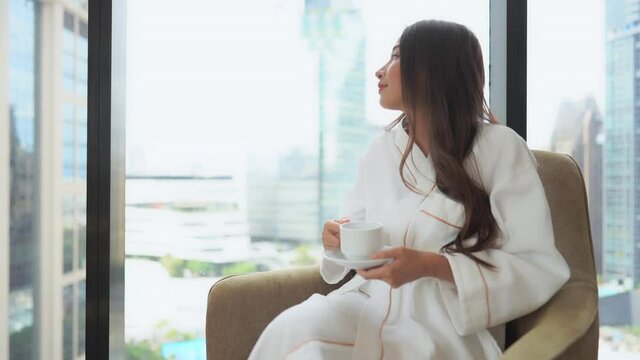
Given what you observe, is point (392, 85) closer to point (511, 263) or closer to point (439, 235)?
point (439, 235)

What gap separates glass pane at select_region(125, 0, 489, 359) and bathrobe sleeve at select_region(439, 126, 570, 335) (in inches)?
32.1

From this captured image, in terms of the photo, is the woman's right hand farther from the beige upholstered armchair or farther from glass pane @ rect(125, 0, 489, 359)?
glass pane @ rect(125, 0, 489, 359)

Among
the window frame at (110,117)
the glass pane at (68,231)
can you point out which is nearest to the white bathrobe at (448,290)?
the window frame at (110,117)

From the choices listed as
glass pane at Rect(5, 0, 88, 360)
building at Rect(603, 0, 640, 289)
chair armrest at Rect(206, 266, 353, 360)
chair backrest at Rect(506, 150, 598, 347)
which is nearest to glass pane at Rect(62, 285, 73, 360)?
glass pane at Rect(5, 0, 88, 360)

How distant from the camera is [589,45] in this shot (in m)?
1.78

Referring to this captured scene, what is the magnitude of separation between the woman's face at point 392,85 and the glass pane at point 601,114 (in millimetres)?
767

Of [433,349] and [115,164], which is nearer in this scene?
[433,349]

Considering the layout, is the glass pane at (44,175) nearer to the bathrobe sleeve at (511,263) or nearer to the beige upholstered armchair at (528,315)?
the beige upholstered armchair at (528,315)

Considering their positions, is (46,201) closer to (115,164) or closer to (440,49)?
(115,164)

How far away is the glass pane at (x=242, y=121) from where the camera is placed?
6.08 feet

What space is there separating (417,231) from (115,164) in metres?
1.14

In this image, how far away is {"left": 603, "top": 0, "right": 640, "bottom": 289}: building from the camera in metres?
1.74

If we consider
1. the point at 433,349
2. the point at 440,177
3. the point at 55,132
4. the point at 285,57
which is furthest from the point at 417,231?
the point at 55,132

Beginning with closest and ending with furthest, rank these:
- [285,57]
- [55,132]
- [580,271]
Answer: [580,271], [55,132], [285,57]
